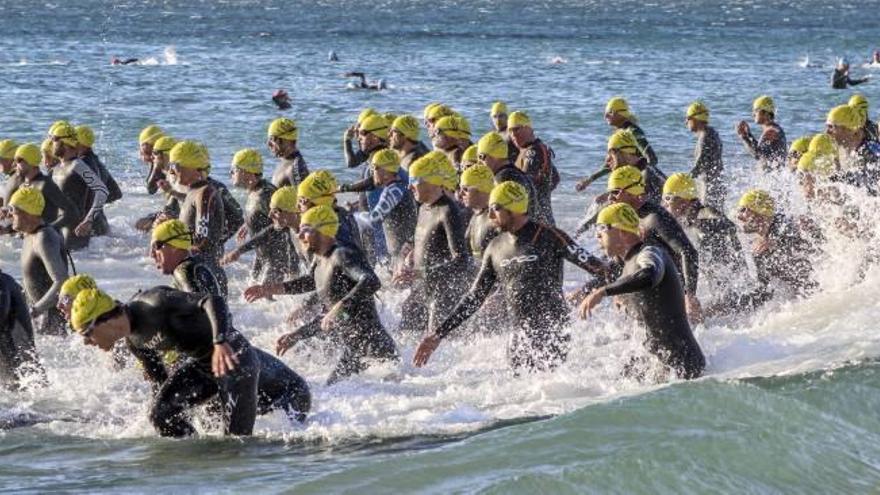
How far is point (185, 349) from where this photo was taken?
10.1 meters

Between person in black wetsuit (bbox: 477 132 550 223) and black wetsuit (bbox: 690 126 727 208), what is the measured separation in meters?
5.52

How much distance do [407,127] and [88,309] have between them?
672 cm

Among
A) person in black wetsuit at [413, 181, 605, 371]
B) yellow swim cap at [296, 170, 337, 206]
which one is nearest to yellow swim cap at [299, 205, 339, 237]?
person in black wetsuit at [413, 181, 605, 371]

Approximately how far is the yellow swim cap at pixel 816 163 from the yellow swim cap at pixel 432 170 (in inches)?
176

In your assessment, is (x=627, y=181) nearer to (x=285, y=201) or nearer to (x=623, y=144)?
(x=623, y=144)

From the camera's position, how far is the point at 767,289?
14.5m

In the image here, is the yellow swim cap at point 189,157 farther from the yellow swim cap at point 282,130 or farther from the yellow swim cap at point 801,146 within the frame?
the yellow swim cap at point 801,146

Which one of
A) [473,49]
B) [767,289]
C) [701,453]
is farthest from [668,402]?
[473,49]

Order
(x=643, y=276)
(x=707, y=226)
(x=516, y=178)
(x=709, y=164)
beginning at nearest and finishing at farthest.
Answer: (x=643, y=276) → (x=516, y=178) → (x=707, y=226) → (x=709, y=164)

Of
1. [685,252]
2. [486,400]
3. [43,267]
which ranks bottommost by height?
[486,400]

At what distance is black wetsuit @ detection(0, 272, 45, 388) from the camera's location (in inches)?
475

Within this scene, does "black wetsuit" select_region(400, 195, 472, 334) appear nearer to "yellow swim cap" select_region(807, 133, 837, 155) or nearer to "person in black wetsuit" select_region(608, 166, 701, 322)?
"person in black wetsuit" select_region(608, 166, 701, 322)

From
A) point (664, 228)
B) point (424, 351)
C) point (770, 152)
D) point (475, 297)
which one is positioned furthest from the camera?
point (770, 152)

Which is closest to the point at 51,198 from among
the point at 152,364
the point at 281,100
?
the point at 152,364
